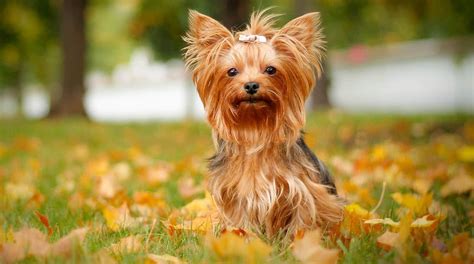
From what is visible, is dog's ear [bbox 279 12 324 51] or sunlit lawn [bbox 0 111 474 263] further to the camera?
dog's ear [bbox 279 12 324 51]

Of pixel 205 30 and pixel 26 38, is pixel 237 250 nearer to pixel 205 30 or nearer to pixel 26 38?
pixel 205 30

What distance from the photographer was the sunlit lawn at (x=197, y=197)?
295 centimetres

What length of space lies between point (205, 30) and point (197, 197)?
1753 millimetres

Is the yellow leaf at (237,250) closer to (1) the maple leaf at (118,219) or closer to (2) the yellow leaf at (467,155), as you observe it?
(1) the maple leaf at (118,219)

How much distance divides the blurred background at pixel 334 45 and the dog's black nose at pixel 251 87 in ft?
32.1

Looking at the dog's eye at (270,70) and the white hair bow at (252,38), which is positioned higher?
the white hair bow at (252,38)

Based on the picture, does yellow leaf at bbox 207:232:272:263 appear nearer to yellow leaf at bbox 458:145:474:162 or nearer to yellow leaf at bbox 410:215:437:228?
yellow leaf at bbox 410:215:437:228

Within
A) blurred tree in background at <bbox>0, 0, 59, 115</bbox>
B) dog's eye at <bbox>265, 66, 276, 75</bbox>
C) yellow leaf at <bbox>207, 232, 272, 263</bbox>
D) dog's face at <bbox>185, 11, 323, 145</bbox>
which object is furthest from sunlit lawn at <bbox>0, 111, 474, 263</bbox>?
blurred tree in background at <bbox>0, 0, 59, 115</bbox>

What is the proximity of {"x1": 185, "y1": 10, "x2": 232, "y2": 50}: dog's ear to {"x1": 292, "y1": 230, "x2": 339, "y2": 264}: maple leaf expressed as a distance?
4.48ft

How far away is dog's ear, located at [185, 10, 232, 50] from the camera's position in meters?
3.67

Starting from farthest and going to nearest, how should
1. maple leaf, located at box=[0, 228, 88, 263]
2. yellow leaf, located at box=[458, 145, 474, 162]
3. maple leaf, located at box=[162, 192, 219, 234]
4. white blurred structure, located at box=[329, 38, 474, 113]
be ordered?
white blurred structure, located at box=[329, 38, 474, 113] < yellow leaf, located at box=[458, 145, 474, 162] < maple leaf, located at box=[162, 192, 219, 234] < maple leaf, located at box=[0, 228, 88, 263]

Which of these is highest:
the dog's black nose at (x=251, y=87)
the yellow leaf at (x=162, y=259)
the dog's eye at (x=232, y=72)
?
the dog's eye at (x=232, y=72)

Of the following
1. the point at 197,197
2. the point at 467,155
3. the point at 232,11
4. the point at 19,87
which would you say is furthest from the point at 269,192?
the point at 19,87

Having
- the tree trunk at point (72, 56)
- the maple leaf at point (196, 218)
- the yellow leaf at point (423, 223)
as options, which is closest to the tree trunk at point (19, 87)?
the tree trunk at point (72, 56)
